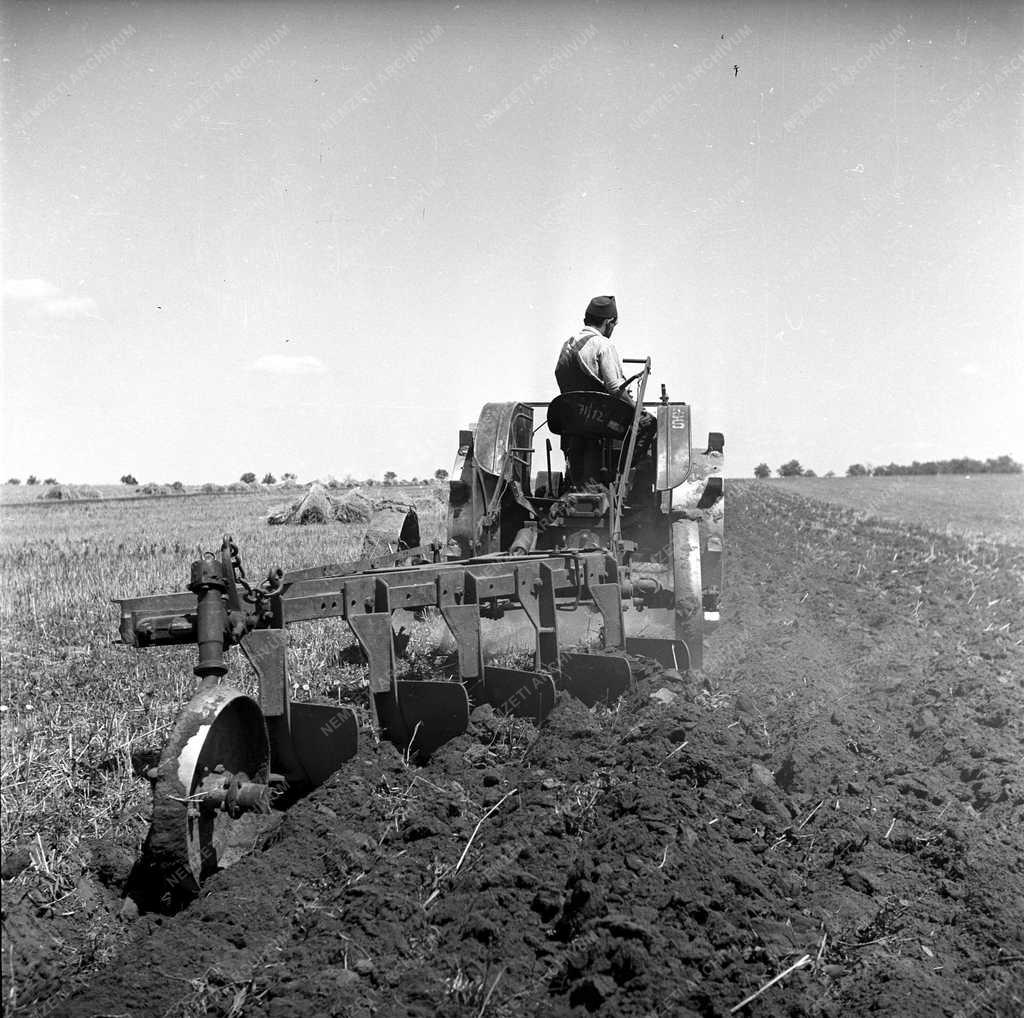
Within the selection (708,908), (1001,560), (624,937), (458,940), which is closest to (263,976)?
(458,940)

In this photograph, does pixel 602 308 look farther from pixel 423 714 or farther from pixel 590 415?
pixel 423 714

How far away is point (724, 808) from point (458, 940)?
119 cm

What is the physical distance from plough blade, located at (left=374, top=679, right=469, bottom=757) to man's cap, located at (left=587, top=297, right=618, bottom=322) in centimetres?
341

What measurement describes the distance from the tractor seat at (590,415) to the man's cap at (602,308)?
62 centimetres

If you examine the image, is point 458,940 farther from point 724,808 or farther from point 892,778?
point 892,778

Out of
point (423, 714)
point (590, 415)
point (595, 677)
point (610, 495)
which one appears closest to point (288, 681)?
point (423, 714)

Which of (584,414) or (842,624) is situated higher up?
(584,414)

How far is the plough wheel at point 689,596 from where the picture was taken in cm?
550

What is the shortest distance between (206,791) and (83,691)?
242 cm

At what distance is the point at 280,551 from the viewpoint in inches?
498

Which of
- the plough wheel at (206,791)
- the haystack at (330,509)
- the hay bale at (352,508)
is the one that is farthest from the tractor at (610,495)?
the hay bale at (352,508)

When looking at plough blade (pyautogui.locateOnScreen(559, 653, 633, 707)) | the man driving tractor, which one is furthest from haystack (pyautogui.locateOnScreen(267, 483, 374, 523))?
plough blade (pyautogui.locateOnScreen(559, 653, 633, 707))

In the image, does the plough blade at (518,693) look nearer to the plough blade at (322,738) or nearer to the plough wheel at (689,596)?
the plough blade at (322,738)

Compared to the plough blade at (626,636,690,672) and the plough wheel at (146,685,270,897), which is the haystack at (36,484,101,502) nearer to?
the plough blade at (626,636,690,672)
